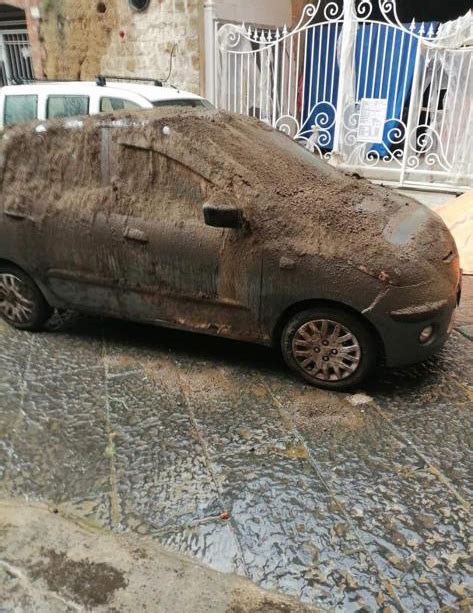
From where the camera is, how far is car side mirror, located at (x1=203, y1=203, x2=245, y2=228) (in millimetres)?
3350

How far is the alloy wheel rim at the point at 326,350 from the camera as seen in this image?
3444mm

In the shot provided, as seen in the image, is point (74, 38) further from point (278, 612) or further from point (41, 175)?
point (278, 612)

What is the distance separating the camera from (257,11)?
1047 cm

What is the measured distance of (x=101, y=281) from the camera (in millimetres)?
4051

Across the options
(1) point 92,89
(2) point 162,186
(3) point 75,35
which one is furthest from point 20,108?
(2) point 162,186

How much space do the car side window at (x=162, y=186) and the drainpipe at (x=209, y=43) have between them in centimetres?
639

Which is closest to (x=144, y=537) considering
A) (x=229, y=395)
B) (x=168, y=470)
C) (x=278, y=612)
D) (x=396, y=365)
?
(x=168, y=470)

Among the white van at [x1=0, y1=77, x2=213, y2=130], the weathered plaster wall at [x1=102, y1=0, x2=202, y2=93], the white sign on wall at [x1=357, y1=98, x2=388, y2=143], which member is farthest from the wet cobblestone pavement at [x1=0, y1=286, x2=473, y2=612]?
the weathered plaster wall at [x1=102, y1=0, x2=202, y2=93]

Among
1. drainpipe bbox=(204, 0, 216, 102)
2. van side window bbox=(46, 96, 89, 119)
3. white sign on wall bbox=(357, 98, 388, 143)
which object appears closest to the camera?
van side window bbox=(46, 96, 89, 119)

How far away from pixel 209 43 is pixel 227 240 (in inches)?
283

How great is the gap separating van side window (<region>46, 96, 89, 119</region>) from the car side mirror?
4626 millimetres

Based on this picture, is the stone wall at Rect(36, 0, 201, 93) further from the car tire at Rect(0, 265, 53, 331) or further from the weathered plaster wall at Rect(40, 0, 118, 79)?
the car tire at Rect(0, 265, 53, 331)

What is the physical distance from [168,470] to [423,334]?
1869 millimetres

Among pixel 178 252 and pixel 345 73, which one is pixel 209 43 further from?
pixel 178 252
